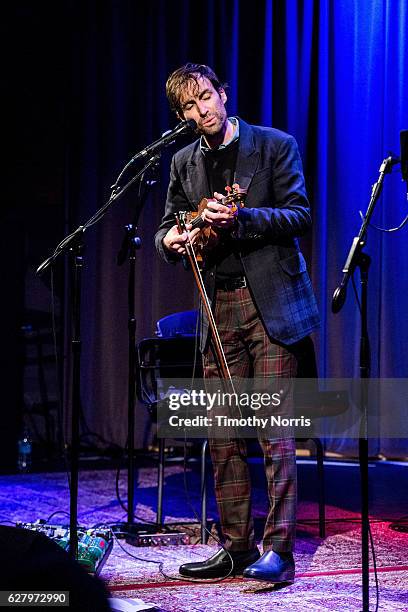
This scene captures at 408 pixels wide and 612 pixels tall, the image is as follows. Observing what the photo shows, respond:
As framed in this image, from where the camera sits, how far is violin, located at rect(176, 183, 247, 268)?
296cm

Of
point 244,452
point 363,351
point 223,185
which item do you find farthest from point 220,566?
point 223,185

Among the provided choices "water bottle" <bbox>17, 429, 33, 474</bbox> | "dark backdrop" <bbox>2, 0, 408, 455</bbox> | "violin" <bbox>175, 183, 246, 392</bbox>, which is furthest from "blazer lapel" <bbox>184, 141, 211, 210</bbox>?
"water bottle" <bbox>17, 429, 33, 474</bbox>

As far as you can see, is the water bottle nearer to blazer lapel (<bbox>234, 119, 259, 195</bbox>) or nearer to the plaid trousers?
the plaid trousers

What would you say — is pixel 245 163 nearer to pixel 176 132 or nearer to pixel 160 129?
pixel 176 132

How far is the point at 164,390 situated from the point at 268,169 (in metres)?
1.35

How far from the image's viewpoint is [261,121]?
641 cm

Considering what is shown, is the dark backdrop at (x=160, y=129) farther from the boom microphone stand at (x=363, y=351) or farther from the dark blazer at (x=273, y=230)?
the boom microphone stand at (x=363, y=351)

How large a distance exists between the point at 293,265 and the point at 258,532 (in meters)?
1.43

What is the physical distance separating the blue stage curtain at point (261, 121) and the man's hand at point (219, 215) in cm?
343

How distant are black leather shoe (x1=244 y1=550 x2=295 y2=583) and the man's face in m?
1.43

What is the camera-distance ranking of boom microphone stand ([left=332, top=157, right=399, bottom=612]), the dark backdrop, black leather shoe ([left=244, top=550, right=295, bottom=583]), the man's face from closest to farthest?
boom microphone stand ([left=332, top=157, right=399, bottom=612]) → black leather shoe ([left=244, top=550, right=295, bottom=583]) → the man's face → the dark backdrop

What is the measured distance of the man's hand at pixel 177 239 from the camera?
307 centimetres

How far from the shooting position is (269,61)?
640cm

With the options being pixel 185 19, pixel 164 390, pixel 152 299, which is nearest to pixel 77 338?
pixel 164 390
